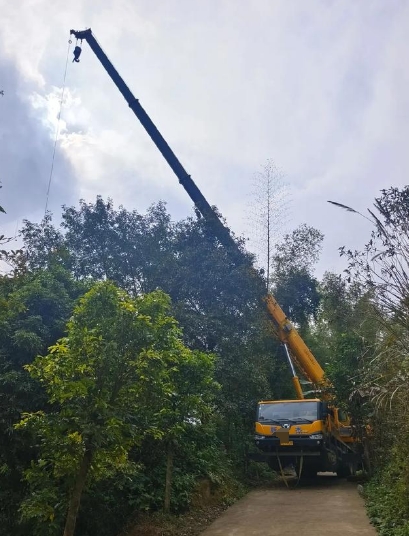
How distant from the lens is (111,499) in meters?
9.35

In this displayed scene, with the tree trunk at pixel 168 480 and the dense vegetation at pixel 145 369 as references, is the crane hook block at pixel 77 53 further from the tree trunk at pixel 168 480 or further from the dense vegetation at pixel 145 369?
the tree trunk at pixel 168 480

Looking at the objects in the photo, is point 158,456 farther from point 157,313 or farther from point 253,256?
point 253,256

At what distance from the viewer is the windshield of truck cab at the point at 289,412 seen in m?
14.1

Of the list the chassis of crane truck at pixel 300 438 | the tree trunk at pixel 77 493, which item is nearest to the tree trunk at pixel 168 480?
the tree trunk at pixel 77 493

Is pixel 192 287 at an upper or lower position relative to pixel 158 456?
upper

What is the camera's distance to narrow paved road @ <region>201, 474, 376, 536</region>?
8.58 meters

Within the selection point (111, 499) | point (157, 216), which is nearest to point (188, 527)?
point (111, 499)

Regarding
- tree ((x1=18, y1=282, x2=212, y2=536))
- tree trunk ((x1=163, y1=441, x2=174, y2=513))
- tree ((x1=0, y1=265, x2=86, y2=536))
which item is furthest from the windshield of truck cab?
tree ((x1=18, y1=282, x2=212, y2=536))

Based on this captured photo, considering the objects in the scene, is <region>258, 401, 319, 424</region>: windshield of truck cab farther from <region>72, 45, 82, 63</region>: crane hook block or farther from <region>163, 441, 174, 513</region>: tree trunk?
<region>72, 45, 82, 63</region>: crane hook block

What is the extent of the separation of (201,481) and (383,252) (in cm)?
656

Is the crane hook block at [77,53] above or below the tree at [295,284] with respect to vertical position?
above

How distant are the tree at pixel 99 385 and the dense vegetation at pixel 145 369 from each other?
2cm

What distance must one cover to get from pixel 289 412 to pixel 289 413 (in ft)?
0.10

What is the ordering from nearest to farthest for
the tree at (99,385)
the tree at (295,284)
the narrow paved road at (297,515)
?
the tree at (99,385) < the narrow paved road at (297,515) < the tree at (295,284)
